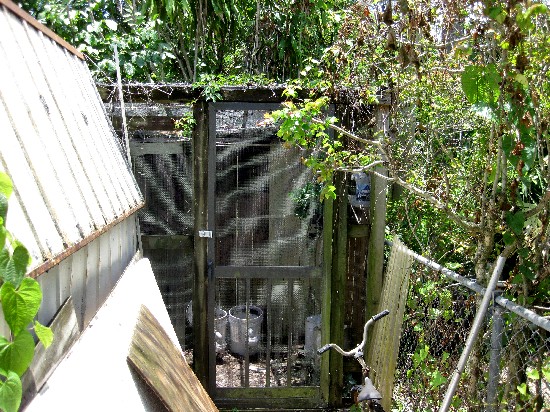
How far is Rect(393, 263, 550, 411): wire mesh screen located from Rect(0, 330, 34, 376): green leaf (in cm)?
191

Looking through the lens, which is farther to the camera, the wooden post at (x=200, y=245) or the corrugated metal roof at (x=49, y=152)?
the wooden post at (x=200, y=245)

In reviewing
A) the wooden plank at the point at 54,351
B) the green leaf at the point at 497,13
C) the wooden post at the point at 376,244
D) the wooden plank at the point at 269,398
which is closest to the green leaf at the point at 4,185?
the wooden plank at the point at 54,351

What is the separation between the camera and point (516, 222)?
2.83 meters

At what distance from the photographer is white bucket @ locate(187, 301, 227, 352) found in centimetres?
519

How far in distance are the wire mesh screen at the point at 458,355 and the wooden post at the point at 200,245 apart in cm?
178

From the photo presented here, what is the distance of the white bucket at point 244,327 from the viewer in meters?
5.16

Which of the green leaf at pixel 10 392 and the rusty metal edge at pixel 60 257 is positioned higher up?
the rusty metal edge at pixel 60 257

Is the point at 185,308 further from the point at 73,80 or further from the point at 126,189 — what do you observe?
the point at 73,80

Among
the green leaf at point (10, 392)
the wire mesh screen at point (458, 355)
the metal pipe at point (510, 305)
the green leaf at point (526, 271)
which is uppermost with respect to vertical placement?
the green leaf at point (10, 392)

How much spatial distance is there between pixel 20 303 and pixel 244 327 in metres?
3.86

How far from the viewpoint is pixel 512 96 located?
8.68ft

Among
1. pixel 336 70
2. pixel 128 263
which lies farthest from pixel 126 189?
pixel 336 70

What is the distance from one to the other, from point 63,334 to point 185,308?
3201 mm

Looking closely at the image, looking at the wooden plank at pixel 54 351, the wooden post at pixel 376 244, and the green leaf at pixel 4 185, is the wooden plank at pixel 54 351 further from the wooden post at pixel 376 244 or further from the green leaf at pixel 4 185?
the wooden post at pixel 376 244
